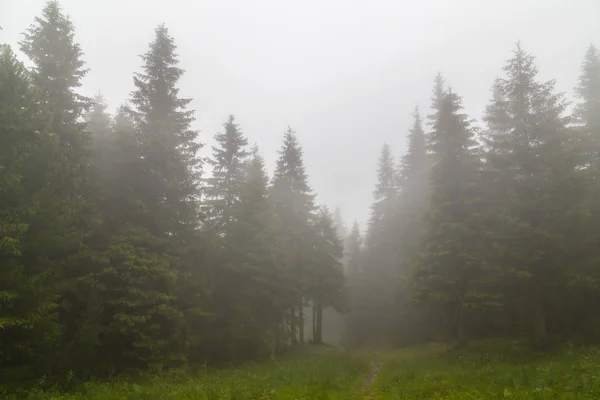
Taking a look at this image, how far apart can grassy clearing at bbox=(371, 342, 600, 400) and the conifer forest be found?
120cm

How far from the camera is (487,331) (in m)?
28.2

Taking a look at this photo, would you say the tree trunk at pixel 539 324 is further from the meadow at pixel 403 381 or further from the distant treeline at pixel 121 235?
the distant treeline at pixel 121 235

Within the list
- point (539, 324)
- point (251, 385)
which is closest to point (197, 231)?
point (251, 385)

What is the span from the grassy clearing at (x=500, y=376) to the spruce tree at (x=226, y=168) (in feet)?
50.9

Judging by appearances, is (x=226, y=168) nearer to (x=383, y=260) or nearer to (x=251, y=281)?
(x=251, y=281)

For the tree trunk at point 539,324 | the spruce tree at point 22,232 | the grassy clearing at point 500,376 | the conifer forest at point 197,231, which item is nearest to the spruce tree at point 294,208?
the conifer forest at point 197,231

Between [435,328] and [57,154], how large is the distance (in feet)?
103

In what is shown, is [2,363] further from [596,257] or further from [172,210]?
[596,257]

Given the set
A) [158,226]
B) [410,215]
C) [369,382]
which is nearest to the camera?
[369,382]

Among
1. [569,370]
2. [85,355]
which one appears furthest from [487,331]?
[85,355]

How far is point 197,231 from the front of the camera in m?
22.9

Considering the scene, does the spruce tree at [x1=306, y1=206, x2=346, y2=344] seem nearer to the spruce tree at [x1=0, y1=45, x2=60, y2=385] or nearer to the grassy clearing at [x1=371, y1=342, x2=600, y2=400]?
the grassy clearing at [x1=371, y1=342, x2=600, y2=400]

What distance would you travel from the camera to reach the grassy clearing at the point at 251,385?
1198cm

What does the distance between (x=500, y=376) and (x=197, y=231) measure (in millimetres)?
16949
